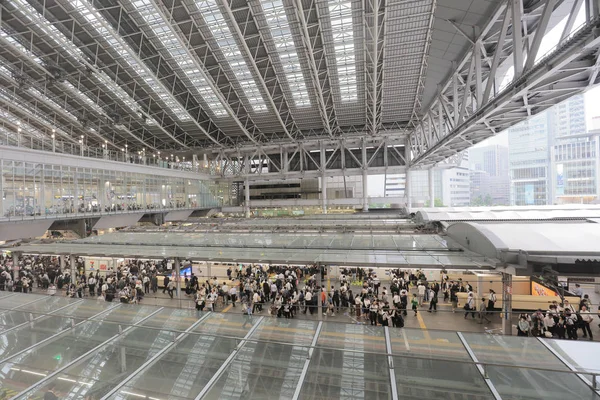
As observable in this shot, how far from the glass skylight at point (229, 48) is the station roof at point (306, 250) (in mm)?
16817

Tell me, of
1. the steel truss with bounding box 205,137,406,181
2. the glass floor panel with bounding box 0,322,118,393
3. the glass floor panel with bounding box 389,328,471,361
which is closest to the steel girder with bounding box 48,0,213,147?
the steel truss with bounding box 205,137,406,181

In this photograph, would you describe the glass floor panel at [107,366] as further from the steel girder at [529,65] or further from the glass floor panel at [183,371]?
the steel girder at [529,65]

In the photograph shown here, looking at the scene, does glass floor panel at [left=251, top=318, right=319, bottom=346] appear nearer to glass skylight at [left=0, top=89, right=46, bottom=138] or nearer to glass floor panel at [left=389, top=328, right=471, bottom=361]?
glass floor panel at [left=389, top=328, right=471, bottom=361]

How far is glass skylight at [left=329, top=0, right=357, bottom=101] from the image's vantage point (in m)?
21.4

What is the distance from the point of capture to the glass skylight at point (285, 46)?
72.4ft

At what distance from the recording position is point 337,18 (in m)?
22.2

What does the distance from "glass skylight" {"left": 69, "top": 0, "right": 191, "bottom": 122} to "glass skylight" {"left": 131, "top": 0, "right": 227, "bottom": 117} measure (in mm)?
2568

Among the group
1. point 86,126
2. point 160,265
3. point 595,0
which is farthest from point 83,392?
point 86,126

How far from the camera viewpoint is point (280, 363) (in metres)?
4.27

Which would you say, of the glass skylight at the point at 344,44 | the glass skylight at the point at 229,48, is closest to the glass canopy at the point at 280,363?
the glass skylight at the point at 344,44

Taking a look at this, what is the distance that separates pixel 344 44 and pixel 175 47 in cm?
1463

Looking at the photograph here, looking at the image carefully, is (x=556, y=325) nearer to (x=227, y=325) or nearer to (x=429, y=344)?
(x=429, y=344)

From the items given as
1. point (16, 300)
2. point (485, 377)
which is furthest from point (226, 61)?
point (485, 377)

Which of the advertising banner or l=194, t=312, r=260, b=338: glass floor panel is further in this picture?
the advertising banner
